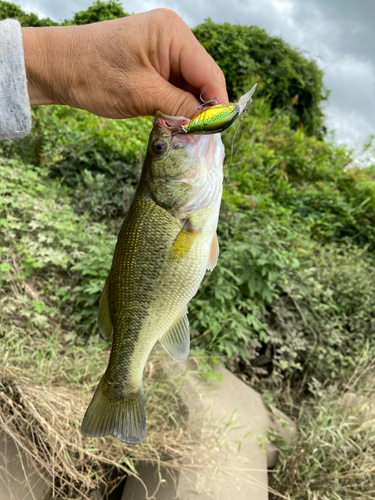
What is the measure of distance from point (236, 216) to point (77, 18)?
494 inches

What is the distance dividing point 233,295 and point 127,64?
2501mm

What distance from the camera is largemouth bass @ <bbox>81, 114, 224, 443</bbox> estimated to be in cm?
151

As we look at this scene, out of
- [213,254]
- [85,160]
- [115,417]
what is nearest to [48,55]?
[213,254]

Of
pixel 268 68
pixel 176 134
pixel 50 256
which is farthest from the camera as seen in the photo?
pixel 268 68

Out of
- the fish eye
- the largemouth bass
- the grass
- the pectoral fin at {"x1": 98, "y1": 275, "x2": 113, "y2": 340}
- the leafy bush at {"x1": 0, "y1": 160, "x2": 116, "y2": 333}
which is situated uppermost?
the fish eye

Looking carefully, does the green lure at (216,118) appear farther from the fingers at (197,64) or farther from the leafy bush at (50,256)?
the leafy bush at (50,256)

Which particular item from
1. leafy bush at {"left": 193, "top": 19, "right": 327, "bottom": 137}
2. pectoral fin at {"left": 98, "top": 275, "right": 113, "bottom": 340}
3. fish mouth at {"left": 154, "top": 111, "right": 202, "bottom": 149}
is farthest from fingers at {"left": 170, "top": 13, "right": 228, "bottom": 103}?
leafy bush at {"left": 193, "top": 19, "right": 327, "bottom": 137}

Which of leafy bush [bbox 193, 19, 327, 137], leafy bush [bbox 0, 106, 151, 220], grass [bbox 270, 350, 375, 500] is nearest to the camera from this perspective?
grass [bbox 270, 350, 375, 500]

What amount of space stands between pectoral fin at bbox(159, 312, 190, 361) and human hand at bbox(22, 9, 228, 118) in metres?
0.90

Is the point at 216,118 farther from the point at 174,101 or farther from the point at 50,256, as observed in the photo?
the point at 50,256

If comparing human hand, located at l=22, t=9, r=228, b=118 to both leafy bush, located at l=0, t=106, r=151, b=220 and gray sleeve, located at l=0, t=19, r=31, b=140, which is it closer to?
gray sleeve, located at l=0, t=19, r=31, b=140

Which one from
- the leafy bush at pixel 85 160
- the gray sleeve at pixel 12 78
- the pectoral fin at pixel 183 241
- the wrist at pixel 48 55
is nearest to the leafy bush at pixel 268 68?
the leafy bush at pixel 85 160

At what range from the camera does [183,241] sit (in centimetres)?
151

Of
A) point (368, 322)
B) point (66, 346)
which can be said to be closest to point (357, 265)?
point (368, 322)
